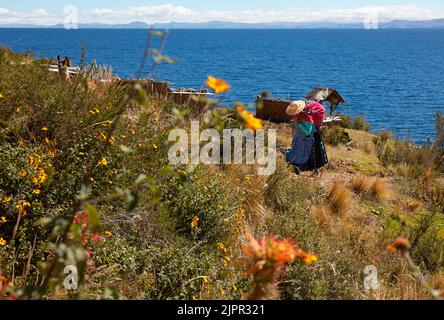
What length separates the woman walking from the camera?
344 inches

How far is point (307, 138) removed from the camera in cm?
893

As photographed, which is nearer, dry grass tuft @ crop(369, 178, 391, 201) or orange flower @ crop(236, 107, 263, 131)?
orange flower @ crop(236, 107, 263, 131)

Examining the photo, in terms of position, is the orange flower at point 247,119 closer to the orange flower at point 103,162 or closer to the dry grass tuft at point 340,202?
the orange flower at point 103,162

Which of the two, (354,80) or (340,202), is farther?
(354,80)

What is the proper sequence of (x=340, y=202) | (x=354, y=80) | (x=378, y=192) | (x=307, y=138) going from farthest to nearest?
(x=354, y=80) → (x=307, y=138) → (x=378, y=192) → (x=340, y=202)

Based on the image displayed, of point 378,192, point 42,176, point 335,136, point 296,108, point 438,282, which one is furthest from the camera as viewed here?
point 335,136

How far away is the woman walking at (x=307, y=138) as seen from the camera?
8.74 metres

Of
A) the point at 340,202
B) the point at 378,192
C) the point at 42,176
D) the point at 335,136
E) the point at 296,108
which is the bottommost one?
the point at 335,136

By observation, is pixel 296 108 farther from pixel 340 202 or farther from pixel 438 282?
pixel 438 282

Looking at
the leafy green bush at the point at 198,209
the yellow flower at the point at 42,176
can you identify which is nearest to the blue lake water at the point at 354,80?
the leafy green bush at the point at 198,209

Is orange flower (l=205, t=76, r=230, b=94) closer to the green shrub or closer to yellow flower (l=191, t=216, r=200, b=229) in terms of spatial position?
yellow flower (l=191, t=216, r=200, b=229)

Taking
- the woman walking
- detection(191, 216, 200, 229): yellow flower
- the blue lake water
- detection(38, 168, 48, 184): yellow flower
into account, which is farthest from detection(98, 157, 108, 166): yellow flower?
the blue lake water

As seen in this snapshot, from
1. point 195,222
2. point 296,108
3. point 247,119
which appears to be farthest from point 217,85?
point 296,108
